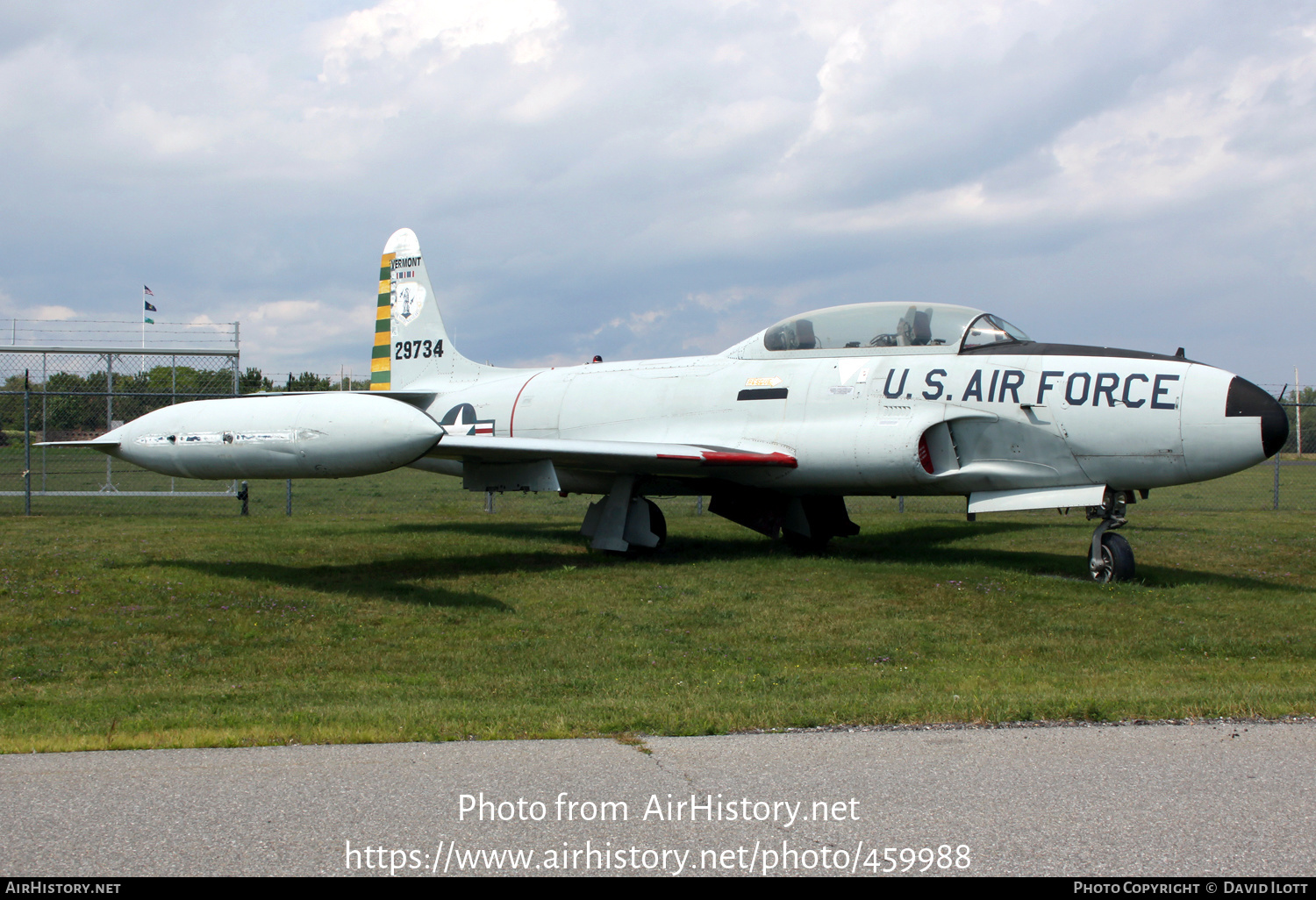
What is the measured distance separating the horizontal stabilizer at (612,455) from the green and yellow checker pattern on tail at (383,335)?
720 centimetres

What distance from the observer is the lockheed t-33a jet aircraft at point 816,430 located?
10.0 metres

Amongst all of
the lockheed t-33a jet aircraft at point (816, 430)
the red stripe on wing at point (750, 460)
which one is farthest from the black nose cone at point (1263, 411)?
the red stripe on wing at point (750, 460)

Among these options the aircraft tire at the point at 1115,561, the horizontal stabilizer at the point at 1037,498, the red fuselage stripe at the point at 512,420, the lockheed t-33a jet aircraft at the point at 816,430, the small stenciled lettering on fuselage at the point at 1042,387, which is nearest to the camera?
the lockheed t-33a jet aircraft at the point at 816,430

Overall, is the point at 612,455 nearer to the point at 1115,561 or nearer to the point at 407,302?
the point at 1115,561

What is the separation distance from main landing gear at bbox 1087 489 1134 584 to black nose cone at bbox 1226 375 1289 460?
59.9 inches

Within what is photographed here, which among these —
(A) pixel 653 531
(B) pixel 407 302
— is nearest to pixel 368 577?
(A) pixel 653 531

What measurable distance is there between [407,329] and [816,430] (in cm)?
939

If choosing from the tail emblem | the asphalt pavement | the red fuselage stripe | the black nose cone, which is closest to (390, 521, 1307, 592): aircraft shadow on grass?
the red fuselage stripe

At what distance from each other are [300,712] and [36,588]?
5.51 metres

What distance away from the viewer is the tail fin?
59.7 ft

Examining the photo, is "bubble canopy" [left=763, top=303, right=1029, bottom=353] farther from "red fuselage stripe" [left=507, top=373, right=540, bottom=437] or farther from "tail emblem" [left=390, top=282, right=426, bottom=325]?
"tail emblem" [left=390, top=282, right=426, bottom=325]

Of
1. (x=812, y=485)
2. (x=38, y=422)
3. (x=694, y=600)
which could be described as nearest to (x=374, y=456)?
(x=694, y=600)

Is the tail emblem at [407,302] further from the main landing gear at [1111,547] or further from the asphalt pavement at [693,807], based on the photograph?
the asphalt pavement at [693,807]
